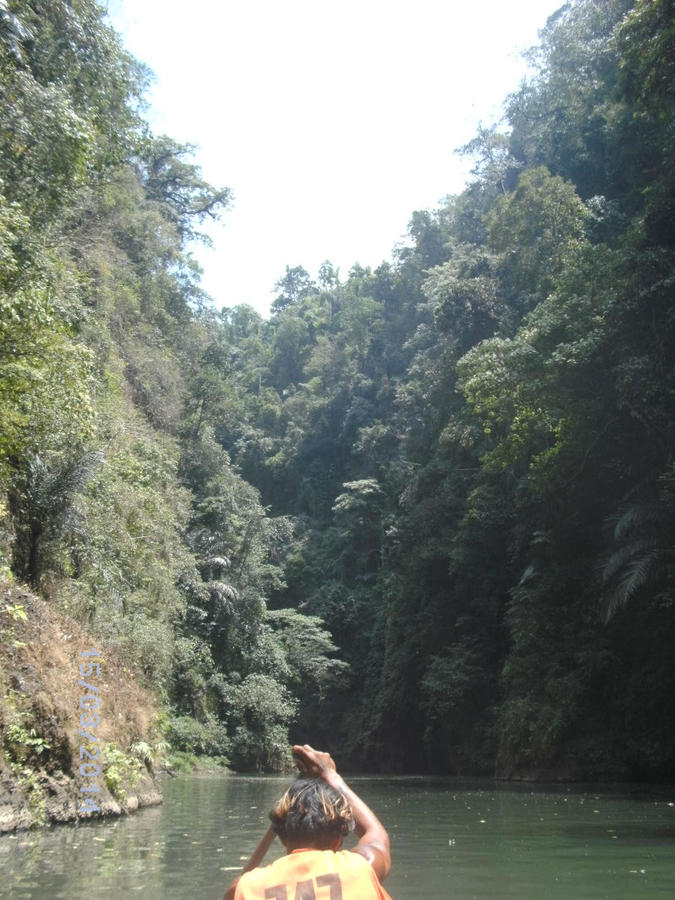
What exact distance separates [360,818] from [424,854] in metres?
4.20

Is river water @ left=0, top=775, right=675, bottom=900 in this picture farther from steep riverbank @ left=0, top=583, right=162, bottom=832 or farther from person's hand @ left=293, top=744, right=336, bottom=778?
person's hand @ left=293, top=744, right=336, bottom=778

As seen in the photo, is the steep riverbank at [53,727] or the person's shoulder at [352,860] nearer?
the person's shoulder at [352,860]

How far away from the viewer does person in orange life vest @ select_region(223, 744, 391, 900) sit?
2.03 meters

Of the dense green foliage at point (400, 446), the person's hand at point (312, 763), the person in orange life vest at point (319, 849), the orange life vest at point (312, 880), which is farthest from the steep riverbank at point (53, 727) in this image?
the orange life vest at point (312, 880)

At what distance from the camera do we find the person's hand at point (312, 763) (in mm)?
2426

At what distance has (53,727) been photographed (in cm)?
730

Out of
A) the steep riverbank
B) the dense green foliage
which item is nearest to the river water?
the steep riverbank

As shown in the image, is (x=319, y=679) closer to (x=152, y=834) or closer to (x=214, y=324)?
(x=214, y=324)

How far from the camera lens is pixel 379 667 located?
33.0m
